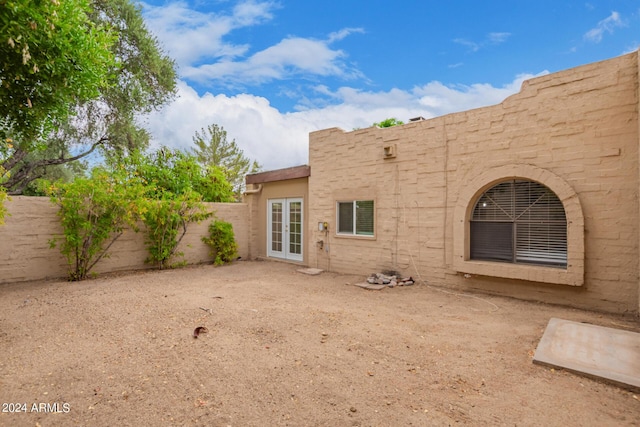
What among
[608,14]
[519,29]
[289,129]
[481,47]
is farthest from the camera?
[289,129]

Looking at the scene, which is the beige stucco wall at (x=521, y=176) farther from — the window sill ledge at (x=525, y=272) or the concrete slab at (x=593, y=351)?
the concrete slab at (x=593, y=351)

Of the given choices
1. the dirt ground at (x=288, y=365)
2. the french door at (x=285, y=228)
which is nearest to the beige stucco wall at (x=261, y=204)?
the french door at (x=285, y=228)

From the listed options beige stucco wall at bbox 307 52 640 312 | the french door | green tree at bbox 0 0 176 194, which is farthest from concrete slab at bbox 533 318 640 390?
green tree at bbox 0 0 176 194

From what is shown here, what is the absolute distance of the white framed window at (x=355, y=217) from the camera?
7801 millimetres

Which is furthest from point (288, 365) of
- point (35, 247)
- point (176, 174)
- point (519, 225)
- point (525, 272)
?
point (176, 174)

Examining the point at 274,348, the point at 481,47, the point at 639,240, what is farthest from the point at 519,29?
the point at 274,348

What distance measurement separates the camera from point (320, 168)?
8.73 meters

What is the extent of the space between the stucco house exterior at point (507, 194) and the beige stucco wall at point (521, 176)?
0.02 m

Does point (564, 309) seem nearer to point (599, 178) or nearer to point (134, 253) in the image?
point (599, 178)

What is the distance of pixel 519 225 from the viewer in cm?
571

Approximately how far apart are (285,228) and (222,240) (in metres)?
1.99

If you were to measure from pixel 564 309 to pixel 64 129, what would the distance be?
16.2 m

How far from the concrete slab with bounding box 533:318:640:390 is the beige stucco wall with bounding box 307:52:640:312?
1430mm

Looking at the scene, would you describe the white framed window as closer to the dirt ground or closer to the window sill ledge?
the window sill ledge
